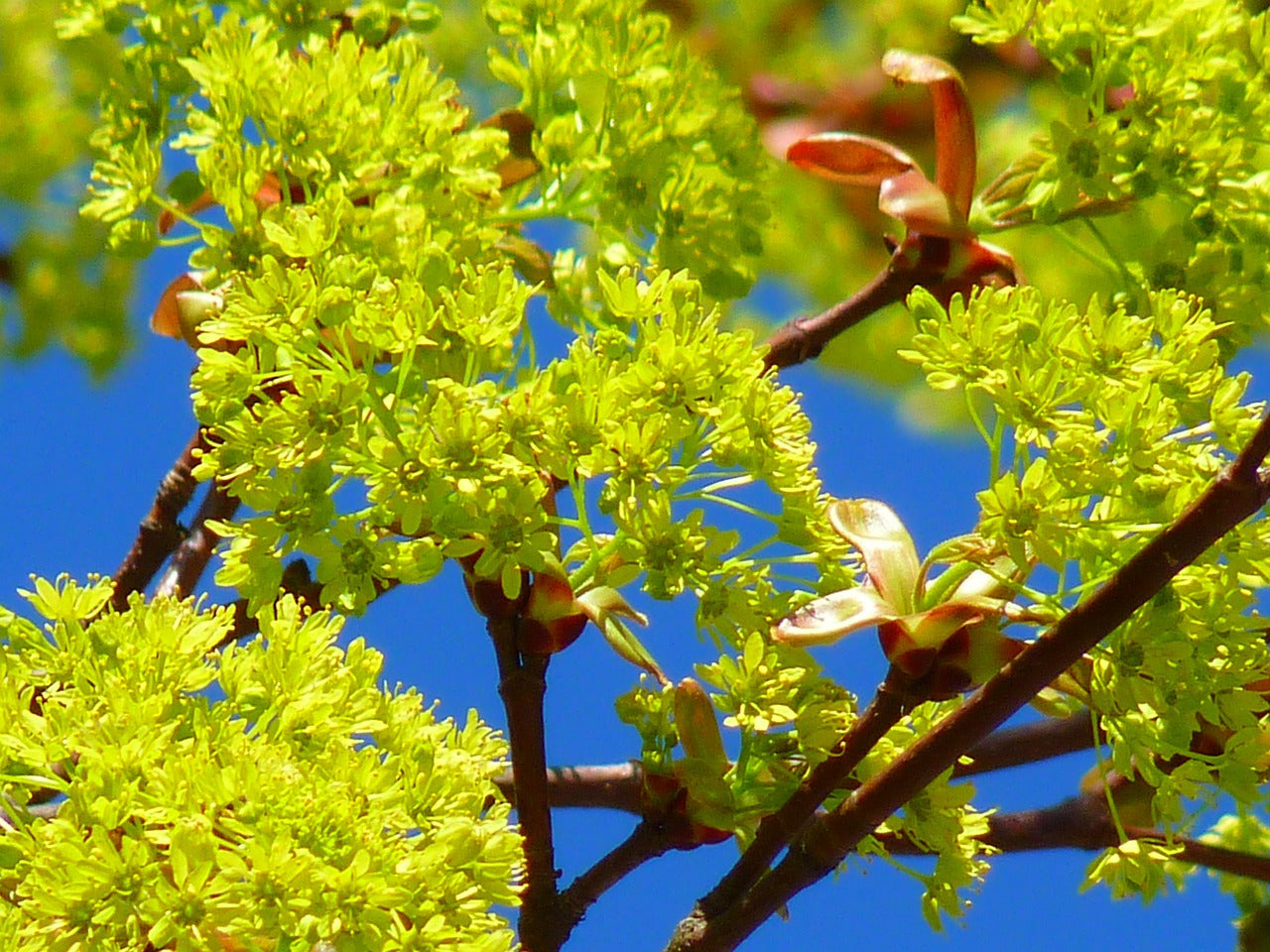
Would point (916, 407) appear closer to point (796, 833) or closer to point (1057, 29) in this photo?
point (1057, 29)

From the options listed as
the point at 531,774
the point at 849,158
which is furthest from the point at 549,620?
the point at 849,158

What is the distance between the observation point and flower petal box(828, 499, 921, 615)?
31.4 inches

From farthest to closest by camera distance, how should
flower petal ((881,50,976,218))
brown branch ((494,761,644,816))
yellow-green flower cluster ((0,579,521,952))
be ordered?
brown branch ((494,761,644,816)), flower petal ((881,50,976,218)), yellow-green flower cluster ((0,579,521,952))

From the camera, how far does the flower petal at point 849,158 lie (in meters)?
1.00

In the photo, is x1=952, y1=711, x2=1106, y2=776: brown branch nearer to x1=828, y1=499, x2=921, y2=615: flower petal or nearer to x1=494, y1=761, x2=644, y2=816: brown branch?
x1=494, y1=761, x2=644, y2=816: brown branch

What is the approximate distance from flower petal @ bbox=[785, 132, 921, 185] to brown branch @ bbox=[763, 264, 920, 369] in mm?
56

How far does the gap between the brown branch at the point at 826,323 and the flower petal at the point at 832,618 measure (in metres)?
0.26

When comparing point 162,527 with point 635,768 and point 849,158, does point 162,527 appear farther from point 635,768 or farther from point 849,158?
point 849,158

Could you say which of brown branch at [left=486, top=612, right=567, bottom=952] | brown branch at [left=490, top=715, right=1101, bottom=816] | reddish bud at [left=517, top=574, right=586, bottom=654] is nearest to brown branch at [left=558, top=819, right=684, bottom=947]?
brown branch at [left=486, top=612, right=567, bottom=952]

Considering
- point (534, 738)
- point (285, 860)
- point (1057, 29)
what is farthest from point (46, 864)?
point (1057, 29)

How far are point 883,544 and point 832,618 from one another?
5 cm

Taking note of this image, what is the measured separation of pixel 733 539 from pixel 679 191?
0.98 ft

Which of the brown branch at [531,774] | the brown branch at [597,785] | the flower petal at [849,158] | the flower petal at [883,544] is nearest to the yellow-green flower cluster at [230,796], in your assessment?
the brown branch at [531,774]

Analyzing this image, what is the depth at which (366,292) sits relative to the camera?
0.79 meters
